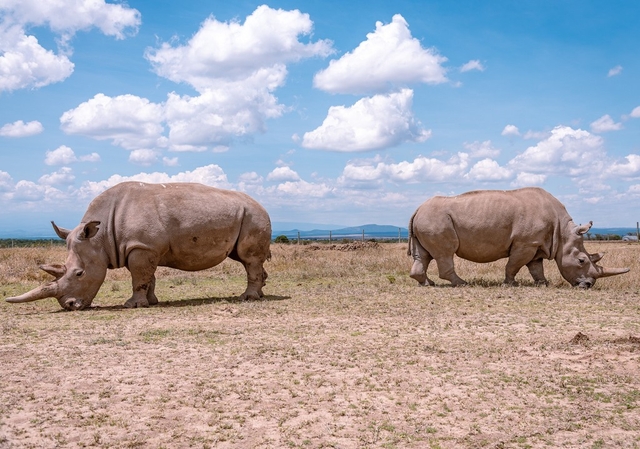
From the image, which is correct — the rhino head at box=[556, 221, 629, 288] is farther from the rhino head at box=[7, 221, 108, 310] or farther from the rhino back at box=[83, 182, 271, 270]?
the rhino head at box=[7, 221, 108, 310]

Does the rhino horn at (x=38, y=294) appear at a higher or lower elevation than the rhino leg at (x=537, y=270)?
lower

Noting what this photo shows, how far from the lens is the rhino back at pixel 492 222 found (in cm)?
1410

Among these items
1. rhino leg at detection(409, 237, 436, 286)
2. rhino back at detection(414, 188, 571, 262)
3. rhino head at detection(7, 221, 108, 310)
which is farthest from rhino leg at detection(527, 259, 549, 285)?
rhino head at detection(7, 221, 108, 310)

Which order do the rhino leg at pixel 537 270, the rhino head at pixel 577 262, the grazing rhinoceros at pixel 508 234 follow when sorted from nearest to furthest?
the rhino head at pixel 577 262 < the grazing rhinoceros at pixel 508 234 < the rhino leg at pixel 537 270

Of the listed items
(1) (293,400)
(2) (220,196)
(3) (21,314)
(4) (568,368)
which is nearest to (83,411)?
(1) (293,400)

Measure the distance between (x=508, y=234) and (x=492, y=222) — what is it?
0.44 m

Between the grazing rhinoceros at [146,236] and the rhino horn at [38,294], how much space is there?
0.06 ft

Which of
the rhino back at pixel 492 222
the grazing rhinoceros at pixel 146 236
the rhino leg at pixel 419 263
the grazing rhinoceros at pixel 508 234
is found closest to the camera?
the grazing rhinoceros at pixel 146 236

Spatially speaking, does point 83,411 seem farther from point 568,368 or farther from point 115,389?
point 568,368

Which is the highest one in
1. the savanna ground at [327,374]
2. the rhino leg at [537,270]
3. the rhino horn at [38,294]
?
the rhino leg at [537,270]

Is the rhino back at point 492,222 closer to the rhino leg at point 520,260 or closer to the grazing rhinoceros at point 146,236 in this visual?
the rhino leg at point 520,260

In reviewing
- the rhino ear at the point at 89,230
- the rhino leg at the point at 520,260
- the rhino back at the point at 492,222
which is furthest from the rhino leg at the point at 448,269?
the rhino ear at the point at 89,230

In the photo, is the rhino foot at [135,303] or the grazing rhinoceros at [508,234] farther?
the grazing rhinoceros at [508,234]

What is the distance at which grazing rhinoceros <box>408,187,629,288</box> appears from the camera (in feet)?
45.9
